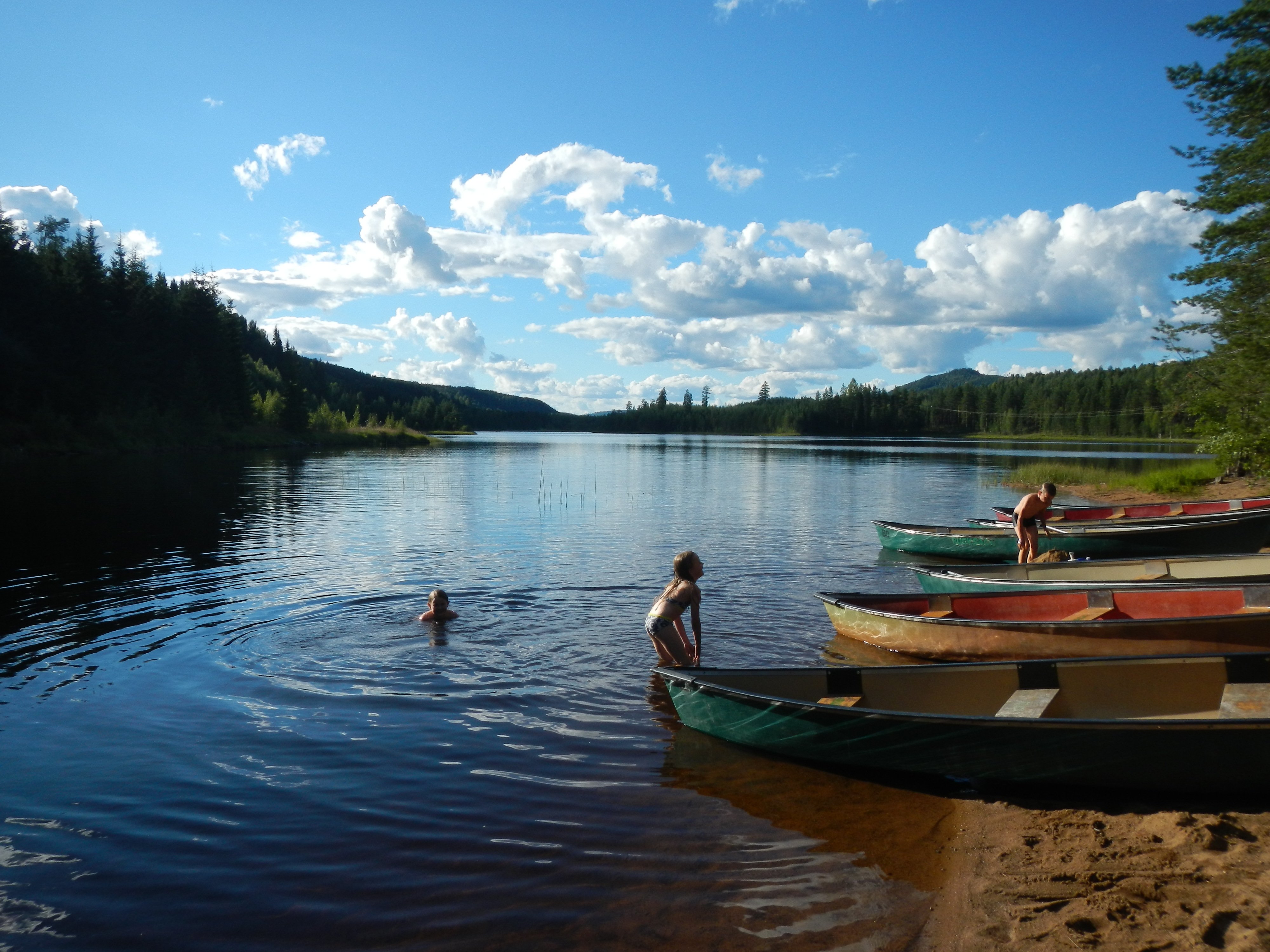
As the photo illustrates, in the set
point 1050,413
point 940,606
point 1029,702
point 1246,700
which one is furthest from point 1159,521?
point 1050,413

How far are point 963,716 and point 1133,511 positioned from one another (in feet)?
71.5

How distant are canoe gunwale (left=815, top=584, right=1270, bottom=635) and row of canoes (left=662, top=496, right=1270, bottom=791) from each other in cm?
2

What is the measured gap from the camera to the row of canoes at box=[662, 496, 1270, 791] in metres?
6.19

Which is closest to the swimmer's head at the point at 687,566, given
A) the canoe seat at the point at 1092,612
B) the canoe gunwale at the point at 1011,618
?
the canoe gunwale at the point at 1011,618

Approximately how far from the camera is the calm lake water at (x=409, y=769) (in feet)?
18.2

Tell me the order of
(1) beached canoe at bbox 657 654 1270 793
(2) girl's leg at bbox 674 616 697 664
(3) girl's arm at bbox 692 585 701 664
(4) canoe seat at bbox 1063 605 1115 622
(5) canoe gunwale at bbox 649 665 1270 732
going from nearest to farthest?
1. (5) canoe gunwale at bbox 649 665 1270 732
2. (1) beached canoe at bbox 657 654 1270 793
3. (3) girl's arm at bbox 692 585 701 664
4. (2) girl's leg at bbox 674 616 697 664
5. (4) canoe seat at bbox 1063 605 1115 622

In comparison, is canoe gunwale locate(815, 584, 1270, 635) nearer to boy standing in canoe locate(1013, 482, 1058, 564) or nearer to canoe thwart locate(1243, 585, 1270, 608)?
canoe thwart locate(1243, 585, 1270, 608)

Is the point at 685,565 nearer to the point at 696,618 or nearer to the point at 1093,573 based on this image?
the point at 696,618

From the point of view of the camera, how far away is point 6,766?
799cm

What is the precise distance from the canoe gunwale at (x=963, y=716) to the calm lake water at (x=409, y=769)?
84cm

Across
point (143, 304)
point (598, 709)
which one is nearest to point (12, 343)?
point (143, 304)

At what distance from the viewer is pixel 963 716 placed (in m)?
6.93

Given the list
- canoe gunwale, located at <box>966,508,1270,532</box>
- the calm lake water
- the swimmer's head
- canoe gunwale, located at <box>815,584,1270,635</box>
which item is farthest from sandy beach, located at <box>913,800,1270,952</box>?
canoe gunwale, located at <box>966,508,1270,532</box>

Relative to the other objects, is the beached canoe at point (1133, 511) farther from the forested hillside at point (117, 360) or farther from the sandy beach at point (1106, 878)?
the forested hillside at point (117, 360)
